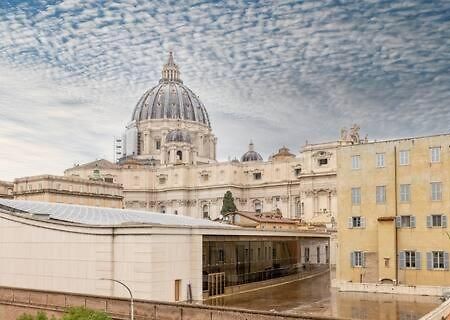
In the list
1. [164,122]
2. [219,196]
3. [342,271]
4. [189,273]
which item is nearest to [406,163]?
[342,271]

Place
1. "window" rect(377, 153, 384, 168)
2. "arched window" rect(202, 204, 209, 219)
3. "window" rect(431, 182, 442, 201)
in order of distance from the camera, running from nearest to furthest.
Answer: "window" rect(431, 182, 442, 201) → "window" rect(377, 153, 384, 168) → "arched window" rect(202, 204, 209, 219)

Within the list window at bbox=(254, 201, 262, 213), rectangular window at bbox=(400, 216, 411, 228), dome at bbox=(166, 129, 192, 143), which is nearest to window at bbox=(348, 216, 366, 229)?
rectangular window at bbox=(400, 216, 411, 228)

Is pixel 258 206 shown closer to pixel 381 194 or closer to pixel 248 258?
pixel 248 258

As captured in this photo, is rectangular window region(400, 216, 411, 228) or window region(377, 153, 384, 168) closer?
rectangular window region(400, 216, 411, 228)

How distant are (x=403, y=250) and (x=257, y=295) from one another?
1323cm

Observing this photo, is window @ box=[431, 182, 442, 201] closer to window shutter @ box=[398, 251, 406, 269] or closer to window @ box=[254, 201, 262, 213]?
window shutter @ box=[398, 251, 406, 269]

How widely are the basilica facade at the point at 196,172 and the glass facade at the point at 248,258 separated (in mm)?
50149

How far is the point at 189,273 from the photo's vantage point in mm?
45906

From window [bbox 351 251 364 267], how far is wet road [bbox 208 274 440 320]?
3207mm

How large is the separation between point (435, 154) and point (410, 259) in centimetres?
924

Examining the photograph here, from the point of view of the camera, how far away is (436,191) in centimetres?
5191

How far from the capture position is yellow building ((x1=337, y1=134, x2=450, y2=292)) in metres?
51.5

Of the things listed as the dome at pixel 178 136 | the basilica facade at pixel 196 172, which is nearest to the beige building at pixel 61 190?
the basilica facade at pixel 196 172

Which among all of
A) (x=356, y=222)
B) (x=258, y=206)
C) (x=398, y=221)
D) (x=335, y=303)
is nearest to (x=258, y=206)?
(x=258, y=206)
